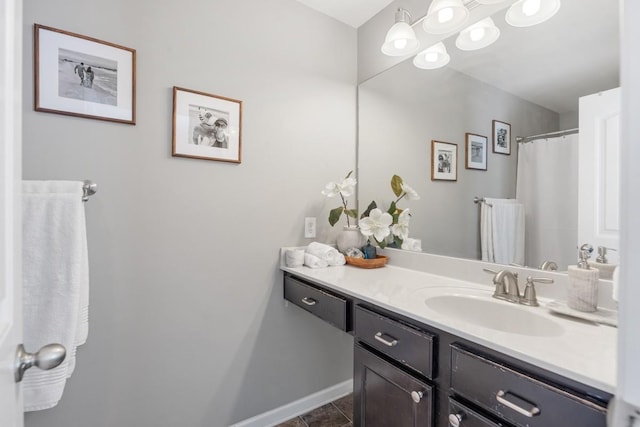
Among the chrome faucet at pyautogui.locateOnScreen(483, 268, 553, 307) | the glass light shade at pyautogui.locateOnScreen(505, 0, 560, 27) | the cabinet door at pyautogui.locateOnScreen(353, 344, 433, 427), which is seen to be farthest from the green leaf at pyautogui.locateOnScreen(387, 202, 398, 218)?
the glass light shade at pyautogui.locateOnScreen(505, 0, 560, 27)

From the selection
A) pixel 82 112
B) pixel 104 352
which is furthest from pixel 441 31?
pixel 104 352

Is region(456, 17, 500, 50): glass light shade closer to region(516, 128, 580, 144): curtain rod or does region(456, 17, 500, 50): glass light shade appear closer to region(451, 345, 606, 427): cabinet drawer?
region(516, 128, 580, 144): curtain rod

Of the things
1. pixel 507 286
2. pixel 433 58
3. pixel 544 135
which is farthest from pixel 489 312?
pixel 433 58

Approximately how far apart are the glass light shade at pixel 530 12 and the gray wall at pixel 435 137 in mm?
256

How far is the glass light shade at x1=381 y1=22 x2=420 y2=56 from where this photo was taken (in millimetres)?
1536

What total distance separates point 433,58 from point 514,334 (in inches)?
54.2

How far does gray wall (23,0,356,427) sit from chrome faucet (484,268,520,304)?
98 cm

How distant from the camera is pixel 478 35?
4.57 ft

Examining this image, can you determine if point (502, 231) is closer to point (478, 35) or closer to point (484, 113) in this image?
point (484, 113)

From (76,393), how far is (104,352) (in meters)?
0.17

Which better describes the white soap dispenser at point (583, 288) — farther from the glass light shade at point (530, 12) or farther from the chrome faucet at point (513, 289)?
the glass light shade at point (530, 12)

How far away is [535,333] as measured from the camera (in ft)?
3.30

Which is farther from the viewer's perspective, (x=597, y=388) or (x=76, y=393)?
(x=76, y=393)

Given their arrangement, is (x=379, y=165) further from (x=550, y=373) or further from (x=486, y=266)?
(x=550, y=373)
